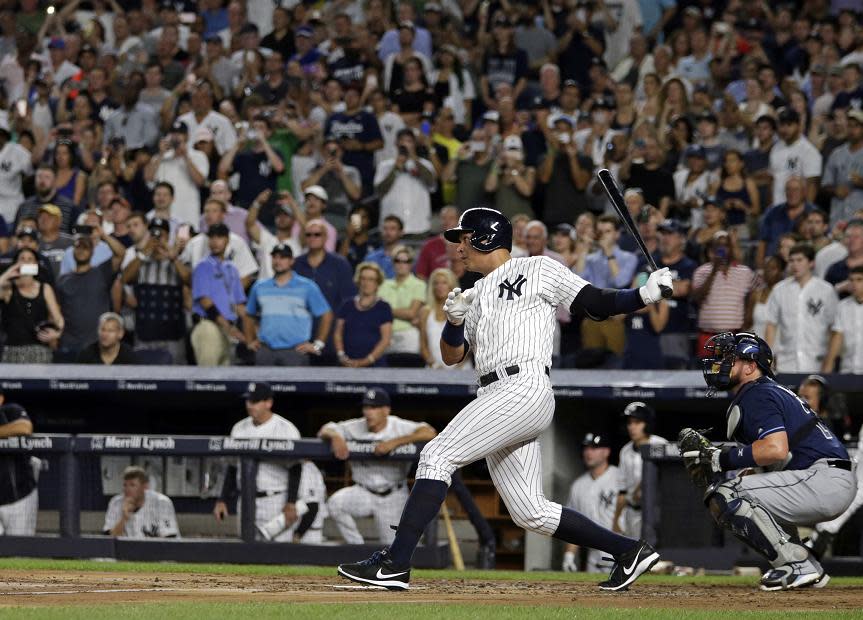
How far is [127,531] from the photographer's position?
9.85m

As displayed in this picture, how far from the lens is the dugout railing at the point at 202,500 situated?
378 inches

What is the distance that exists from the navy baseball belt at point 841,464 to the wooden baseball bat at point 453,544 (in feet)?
11.0

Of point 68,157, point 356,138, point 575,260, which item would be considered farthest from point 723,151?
point 68,157

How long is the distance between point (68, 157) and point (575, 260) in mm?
5078

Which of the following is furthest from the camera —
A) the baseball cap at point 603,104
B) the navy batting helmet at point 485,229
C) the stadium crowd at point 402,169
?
the baseball cap at point 603,104

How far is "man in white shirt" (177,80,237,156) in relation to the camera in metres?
14.4

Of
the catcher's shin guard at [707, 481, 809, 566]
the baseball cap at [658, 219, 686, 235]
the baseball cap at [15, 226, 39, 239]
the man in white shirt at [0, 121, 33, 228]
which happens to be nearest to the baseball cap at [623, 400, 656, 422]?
the baseball cap at [658, 219, 686, 235]

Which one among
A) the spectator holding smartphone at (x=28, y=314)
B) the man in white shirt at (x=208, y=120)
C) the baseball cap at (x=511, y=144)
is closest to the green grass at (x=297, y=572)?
the spectator holding smartphone at (x=28, y=314)

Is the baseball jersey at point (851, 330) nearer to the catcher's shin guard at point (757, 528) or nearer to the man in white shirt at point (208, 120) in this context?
the catcher's shin guard at point (757, 528)

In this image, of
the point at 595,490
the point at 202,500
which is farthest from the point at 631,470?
the point at 202,500

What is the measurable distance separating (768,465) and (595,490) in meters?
3.38

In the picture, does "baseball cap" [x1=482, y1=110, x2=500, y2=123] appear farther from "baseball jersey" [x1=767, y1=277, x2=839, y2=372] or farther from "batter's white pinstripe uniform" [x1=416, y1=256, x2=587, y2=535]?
"batter's white pinstripe uniform" [x1=416, y1=256, x2=587, y2=535]

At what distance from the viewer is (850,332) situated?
414 inches

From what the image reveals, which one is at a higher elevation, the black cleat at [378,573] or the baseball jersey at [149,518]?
the black cleat at [378,573]
